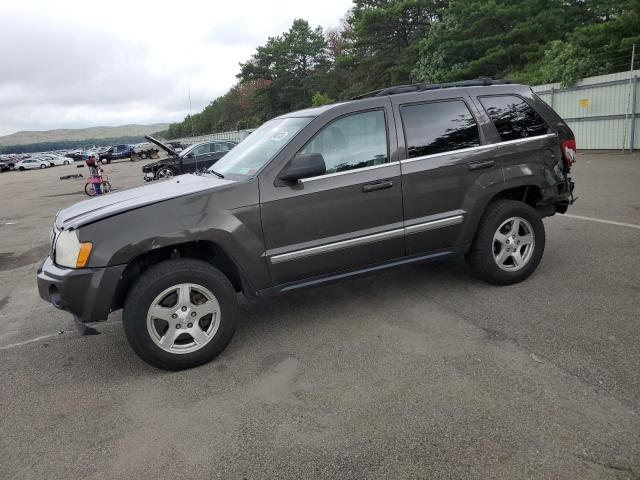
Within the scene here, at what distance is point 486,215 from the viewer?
4.70m

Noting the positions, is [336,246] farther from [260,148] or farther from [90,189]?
[90,189]

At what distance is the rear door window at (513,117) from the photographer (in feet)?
15.6

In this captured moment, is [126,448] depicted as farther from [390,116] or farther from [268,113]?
[268,113]

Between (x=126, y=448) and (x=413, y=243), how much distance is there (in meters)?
2.67

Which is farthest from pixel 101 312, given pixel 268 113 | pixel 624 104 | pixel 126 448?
pixel 268 113

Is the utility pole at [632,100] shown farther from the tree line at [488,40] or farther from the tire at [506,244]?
the tire at [506,244]

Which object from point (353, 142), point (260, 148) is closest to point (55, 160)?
point (260, 148)

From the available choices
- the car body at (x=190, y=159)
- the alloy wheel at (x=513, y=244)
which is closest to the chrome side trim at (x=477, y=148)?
the alloy wheel at (x=513, y=244)

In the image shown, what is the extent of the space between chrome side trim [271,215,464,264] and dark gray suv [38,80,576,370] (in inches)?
0.4

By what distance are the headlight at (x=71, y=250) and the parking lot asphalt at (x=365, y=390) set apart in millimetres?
875

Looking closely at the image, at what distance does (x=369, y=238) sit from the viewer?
4.20m

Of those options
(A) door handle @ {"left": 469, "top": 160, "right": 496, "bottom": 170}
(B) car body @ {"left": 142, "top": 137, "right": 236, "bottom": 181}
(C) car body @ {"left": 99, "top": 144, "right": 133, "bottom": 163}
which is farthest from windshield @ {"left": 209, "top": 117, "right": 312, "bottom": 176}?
(C) car body @ {"left": 99, "top": 144, "right": 133, "bottom": 163}

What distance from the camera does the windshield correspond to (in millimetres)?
4148

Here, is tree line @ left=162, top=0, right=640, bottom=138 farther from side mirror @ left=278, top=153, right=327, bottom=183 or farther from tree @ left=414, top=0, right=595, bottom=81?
side mirror @ left=278, top=153, right=327, bottom=183
